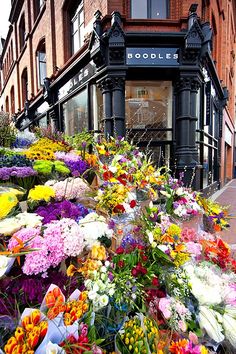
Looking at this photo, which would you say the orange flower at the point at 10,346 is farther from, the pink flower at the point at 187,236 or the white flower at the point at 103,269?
the pink flower at the point at 187,236

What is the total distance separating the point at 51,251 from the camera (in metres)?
1.01

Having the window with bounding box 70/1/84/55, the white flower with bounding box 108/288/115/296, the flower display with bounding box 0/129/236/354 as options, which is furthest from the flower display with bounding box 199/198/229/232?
the window with bounding box 70/1/84/55

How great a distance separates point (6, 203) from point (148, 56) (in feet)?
22.1

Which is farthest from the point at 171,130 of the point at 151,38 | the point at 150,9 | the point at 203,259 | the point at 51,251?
the point at 51,251

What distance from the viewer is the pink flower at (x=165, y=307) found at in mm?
1051

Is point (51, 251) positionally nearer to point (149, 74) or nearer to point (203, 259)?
point (203, 259)

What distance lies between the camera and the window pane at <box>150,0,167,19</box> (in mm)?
7308

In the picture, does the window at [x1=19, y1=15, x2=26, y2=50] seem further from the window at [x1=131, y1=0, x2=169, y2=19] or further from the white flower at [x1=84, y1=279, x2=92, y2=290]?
the white flower at [x1=84, y1=279, x2=92, y2=290]

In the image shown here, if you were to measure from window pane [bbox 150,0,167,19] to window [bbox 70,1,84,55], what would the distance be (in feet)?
8.66

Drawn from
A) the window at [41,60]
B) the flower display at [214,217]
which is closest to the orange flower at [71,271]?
the flower display at [214,217]

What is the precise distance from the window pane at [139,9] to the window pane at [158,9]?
0.21 metres

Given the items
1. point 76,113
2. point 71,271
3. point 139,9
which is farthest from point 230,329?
point 76,113

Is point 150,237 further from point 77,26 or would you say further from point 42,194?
point 77,26

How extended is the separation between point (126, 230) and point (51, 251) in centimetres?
51
